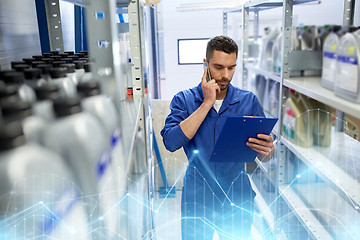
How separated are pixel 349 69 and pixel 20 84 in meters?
1.24

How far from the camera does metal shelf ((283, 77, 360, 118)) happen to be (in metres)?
1.20

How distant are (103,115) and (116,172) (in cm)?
9

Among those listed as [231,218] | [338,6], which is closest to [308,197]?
[231,218]

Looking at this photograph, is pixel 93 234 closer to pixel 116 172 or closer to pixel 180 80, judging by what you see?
pixel 116 172

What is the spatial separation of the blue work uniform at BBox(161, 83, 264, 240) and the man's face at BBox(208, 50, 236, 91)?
0.21 feet

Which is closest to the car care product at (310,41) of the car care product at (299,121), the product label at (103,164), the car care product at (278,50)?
the car care product at (278,50)

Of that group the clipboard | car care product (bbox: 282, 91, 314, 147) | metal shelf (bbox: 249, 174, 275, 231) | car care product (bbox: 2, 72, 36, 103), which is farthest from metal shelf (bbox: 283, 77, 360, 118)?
car care product (bbox: 2, 72, 36, 103)

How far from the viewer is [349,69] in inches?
50.8

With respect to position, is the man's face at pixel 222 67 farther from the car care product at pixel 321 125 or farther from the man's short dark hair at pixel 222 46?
the car care product at pixel 321 125

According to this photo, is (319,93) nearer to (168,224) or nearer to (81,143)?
(168,224)

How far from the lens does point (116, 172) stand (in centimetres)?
48

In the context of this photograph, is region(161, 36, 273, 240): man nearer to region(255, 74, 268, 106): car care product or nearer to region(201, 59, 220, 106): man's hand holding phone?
region(201, 59, 220, 106): man's hand holding phone

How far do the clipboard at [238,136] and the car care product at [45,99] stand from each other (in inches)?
42.0

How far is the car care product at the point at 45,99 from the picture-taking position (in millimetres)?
424
